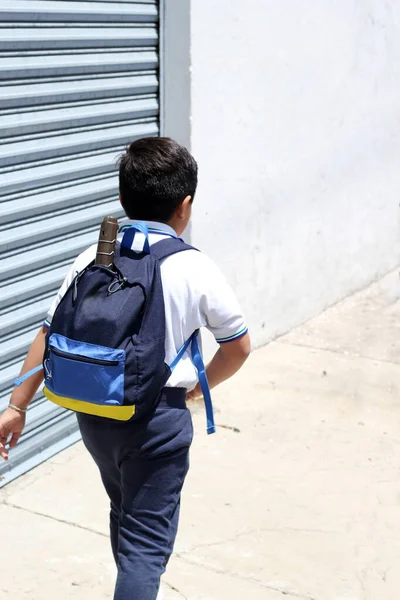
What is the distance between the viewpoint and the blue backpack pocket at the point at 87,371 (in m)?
2.38

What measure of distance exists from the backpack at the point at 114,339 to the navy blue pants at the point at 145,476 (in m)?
0.10

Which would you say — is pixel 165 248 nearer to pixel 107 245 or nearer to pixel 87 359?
pixel 107 245

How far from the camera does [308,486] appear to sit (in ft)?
14.0

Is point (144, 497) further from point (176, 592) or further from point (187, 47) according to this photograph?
point (187, 47)

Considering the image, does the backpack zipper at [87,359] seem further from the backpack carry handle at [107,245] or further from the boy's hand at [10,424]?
the boy's hand at [10,424]

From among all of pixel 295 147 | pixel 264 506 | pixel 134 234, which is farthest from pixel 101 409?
pixel 295 147

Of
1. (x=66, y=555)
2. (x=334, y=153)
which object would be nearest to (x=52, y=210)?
(x=66, y=555)

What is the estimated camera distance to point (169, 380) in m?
2.55

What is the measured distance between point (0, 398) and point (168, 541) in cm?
174

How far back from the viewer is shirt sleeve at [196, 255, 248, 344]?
8.24 feet

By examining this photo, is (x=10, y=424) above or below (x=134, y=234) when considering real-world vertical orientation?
below

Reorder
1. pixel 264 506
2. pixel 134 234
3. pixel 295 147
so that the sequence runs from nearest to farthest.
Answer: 1. pixel 134 234
2. pixel 264 506
3. pixel 295 147

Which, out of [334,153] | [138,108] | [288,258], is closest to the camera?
[138,108]

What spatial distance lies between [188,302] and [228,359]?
0.26 metres
